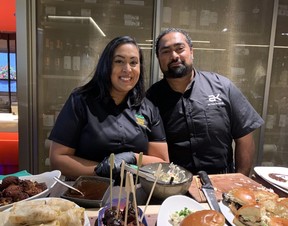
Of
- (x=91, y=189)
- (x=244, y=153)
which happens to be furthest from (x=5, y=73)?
(x=91, y=189)

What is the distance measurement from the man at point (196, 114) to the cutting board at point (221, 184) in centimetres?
45

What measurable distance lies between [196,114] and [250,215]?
3.15 feet

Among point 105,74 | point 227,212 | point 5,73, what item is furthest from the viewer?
point 5,73

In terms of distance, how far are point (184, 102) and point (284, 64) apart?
5.97 ft

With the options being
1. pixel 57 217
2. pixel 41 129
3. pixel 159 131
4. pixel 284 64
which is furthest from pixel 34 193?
pixel 284 64

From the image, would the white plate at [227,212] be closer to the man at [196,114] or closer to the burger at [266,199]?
the burger at [266,199]

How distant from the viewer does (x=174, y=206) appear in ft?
3.41

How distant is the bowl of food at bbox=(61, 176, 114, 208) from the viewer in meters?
1.02

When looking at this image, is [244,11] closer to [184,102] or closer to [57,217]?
[184,102]

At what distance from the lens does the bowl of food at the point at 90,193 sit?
1019 mm

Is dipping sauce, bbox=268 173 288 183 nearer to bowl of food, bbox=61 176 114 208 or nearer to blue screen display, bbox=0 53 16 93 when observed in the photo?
bowl of food, bbox=61 176 114 208

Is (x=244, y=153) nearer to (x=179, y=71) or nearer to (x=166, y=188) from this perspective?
(x=179, y=71)

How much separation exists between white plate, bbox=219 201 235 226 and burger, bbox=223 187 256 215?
0.05 ft

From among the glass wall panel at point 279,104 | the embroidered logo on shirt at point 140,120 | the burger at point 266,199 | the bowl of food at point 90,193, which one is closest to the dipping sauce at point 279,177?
the burger at point 266,199
